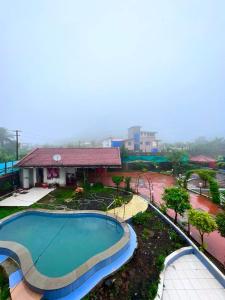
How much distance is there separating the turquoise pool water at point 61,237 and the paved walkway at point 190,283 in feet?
10.1

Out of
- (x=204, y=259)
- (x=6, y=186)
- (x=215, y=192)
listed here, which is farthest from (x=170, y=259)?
(x=6, y=186)

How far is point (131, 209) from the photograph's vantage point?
12773mm

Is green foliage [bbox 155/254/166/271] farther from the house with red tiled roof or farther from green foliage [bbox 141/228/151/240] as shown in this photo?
the house with red tiled roof

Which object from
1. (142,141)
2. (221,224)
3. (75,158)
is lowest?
(221,224)

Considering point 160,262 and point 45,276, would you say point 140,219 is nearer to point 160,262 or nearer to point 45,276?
point 160,262

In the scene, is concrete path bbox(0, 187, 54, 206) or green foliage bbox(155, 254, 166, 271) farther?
concrete path bbox(0, 187, 54, 206)

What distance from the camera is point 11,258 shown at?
7598 mm

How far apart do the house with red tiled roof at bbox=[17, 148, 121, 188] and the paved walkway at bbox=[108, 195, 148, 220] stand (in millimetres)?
4744

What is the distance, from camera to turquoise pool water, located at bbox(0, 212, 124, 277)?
7566 mm

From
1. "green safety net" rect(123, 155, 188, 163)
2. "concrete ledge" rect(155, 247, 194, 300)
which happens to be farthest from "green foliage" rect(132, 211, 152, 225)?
"green safety net" rect(123, 155, 188, 163)

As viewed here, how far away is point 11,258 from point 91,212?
5225 mm

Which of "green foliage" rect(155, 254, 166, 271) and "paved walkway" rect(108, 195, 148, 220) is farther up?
"paved walkway" rect(108, 195, 148, 220)

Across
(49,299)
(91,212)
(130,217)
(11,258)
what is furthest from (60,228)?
(49,299)

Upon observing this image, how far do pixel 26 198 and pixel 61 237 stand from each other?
6891 millimetres
